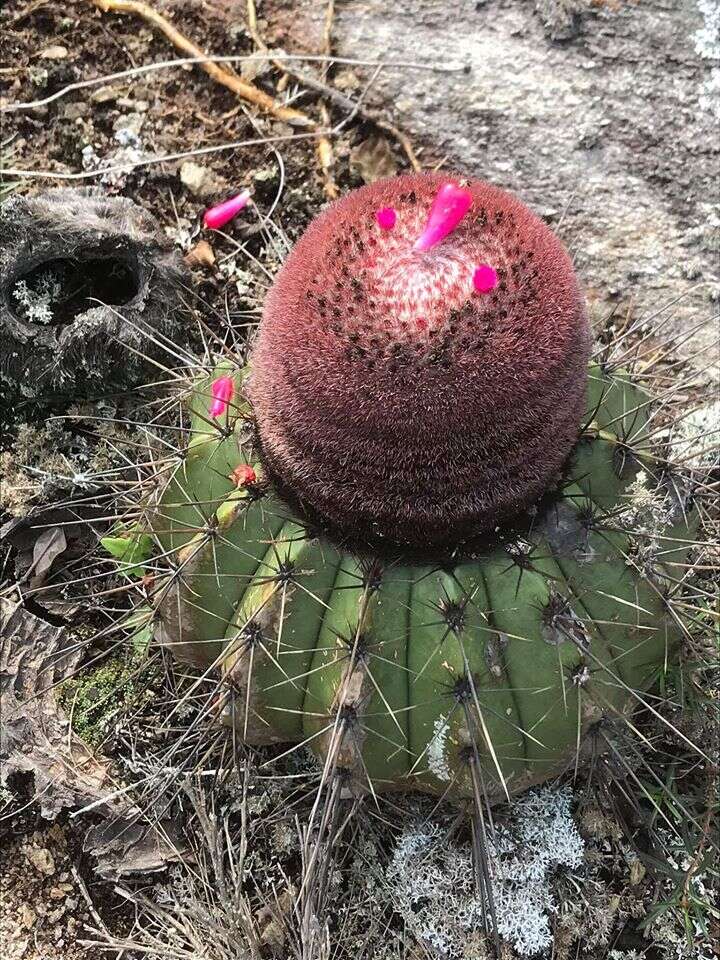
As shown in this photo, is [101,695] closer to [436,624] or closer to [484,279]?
[436,624]

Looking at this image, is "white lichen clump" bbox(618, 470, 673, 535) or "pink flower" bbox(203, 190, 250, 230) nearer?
"white lichen clump" bbox(618, 470, 673, 535)

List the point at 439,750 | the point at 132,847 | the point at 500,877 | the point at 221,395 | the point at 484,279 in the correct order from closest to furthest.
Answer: the point at 484,279, the point at 439,750, the point at 221,395, the point at 500,877, the point at 132,847

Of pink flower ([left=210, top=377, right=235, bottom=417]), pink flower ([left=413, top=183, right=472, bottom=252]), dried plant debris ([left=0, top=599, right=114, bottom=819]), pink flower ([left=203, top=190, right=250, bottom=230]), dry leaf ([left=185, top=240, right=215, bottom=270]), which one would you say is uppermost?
pink flower ([left=413, top=183, right=472, bottom=252])

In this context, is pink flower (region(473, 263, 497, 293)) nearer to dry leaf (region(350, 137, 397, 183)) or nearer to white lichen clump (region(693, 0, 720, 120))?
dry leaf (region(350, 137, 397, 183))

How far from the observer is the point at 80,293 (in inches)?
105

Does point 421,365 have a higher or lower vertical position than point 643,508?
higher

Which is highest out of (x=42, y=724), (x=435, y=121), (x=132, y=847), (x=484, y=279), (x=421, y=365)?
(x=484, y=279)

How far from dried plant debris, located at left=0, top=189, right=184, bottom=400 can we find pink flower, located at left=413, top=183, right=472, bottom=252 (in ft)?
3.74

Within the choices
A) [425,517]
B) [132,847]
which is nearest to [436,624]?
[425,517]

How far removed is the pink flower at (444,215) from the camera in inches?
57.6

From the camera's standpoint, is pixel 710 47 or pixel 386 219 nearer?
pixel 386 219

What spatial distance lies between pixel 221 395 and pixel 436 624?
0.69 meters

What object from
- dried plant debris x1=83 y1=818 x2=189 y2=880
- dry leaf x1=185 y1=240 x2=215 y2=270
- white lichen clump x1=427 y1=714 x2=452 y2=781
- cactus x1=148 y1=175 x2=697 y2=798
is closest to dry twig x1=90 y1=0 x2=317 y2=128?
dry leaf x1=185 y1=240 x2=215 y2=270

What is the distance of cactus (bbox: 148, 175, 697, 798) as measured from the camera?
4.82ft
